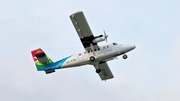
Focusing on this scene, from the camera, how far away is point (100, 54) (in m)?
68.6

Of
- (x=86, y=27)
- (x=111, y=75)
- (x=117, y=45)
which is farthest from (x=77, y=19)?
(x=111, y=75)

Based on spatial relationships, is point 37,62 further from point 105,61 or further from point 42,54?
point 105,61

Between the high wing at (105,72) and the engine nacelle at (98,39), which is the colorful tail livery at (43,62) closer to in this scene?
the engine nacelle at (98,39)

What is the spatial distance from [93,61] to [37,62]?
7.37 metres

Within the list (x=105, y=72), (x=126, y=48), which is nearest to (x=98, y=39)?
(x=126, y=48)

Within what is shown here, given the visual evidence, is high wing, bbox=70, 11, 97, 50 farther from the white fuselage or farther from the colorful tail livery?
the colorful tail livery

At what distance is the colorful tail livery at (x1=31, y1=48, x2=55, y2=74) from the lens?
Answer: 226 ft

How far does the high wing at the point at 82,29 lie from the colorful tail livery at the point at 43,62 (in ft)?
16.5

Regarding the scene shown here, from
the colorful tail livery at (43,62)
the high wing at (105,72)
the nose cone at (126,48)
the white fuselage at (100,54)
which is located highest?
the colorful tail livery at (43,62)

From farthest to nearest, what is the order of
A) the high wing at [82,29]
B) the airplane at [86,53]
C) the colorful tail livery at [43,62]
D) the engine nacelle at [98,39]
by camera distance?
the colorful tail livery at [43,62], the engine nacelle at [98,39], the airplane at [86,53], the high wing at [82,29]

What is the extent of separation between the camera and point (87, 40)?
68.9 m

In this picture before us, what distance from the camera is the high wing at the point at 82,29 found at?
67.0m

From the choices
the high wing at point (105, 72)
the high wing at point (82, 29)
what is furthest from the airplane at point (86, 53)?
the high wing at point (105, 72)

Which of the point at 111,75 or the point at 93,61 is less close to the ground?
the point at 93,61
